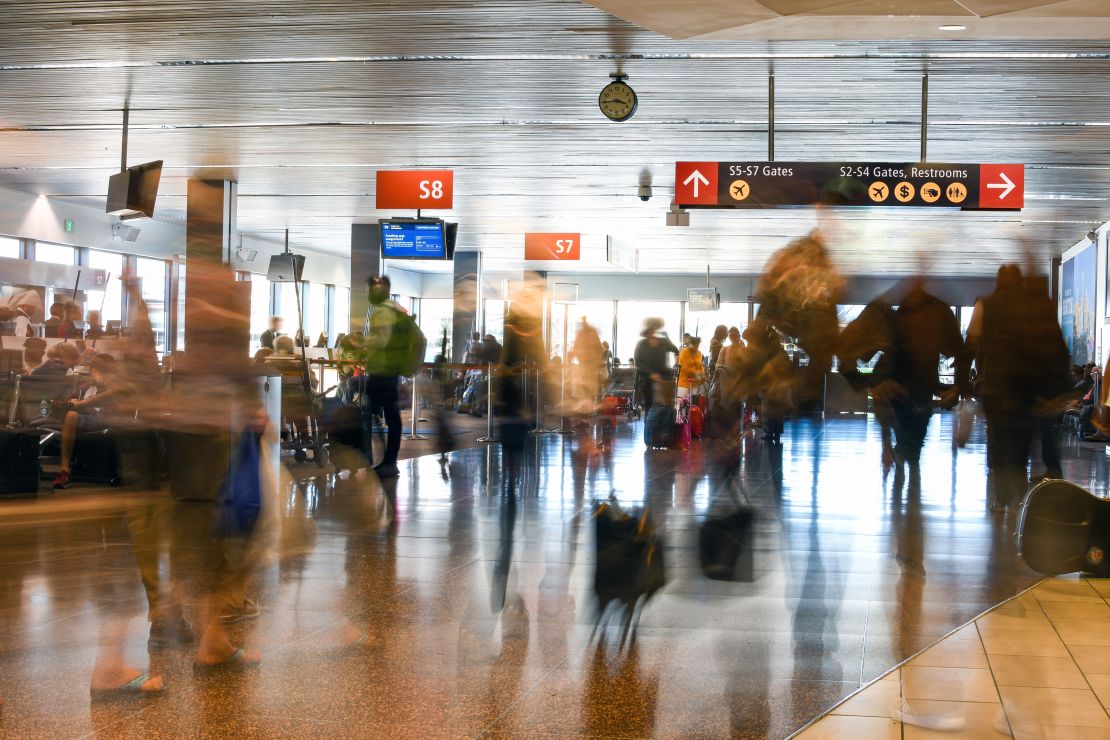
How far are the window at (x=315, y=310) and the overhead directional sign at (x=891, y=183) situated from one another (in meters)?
20.1

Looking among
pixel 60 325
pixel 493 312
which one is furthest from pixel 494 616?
pixel 493 312

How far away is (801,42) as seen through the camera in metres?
8.80

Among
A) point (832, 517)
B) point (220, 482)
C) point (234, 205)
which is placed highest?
point (234, 205)

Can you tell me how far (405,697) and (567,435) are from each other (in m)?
12.6

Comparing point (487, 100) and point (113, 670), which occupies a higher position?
point (487, 100)

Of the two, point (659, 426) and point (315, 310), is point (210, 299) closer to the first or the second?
point (659, 426)

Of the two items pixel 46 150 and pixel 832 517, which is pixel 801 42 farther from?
pixel 46 150

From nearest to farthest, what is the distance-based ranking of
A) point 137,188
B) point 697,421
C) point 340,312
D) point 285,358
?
point 285,358 < point 137,188 < point 697,421 < point 340,312

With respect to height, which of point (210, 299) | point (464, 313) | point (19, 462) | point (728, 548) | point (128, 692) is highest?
point (464, 313)

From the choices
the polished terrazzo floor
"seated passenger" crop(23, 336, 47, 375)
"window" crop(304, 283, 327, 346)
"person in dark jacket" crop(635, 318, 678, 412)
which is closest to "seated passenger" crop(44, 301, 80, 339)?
"seated passenger" crop(23, 336, 47, 375)

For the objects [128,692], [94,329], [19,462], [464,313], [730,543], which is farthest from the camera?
[464,313]

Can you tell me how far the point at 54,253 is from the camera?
19.6 metres

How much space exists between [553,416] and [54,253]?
14665 millimetres

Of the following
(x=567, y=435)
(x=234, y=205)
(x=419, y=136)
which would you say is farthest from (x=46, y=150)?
(x=567, y=435)
